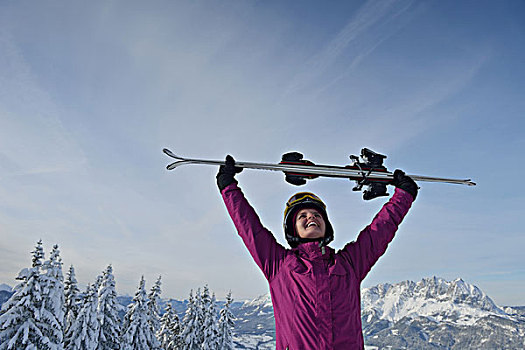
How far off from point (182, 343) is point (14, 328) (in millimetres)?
14714

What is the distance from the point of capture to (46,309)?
17297 millimetres

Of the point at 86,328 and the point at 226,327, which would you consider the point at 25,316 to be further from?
the point at 226,327

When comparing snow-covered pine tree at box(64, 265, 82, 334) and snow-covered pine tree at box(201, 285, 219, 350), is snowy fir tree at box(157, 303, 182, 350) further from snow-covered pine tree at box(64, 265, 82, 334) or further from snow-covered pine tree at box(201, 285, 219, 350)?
snow-covered pine tree at box(64, 265, 82, 334)

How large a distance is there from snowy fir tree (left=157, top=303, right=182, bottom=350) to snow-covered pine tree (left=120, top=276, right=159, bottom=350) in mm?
6613

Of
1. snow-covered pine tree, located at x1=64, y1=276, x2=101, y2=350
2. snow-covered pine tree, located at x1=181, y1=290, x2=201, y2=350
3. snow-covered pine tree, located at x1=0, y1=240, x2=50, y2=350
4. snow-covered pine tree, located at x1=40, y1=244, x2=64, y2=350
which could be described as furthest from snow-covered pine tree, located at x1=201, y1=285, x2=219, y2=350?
snow-covered pine tree, located at x1=0, y1=240, x2=50, y2=350

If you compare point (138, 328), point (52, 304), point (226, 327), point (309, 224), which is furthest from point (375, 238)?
point (226, 327)

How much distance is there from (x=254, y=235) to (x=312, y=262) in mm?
707

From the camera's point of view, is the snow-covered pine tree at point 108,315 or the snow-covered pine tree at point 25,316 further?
the snow-covered pine tree at point 108,315

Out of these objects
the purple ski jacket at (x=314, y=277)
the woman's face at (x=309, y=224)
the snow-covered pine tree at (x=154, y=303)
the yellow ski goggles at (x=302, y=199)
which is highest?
the snow-covered pine tree at (x=154, y=303)

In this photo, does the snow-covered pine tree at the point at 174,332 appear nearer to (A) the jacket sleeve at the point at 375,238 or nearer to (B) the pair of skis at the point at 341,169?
(B) the pair of skis at the point at 341,169

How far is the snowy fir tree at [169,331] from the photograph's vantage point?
32594 mm

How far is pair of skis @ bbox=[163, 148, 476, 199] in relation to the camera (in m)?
4.39

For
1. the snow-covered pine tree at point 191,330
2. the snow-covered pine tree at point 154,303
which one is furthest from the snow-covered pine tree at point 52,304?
the snow-covered pine tree at point 191,330

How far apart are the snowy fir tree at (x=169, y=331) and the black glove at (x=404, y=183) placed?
31944 millimetres
